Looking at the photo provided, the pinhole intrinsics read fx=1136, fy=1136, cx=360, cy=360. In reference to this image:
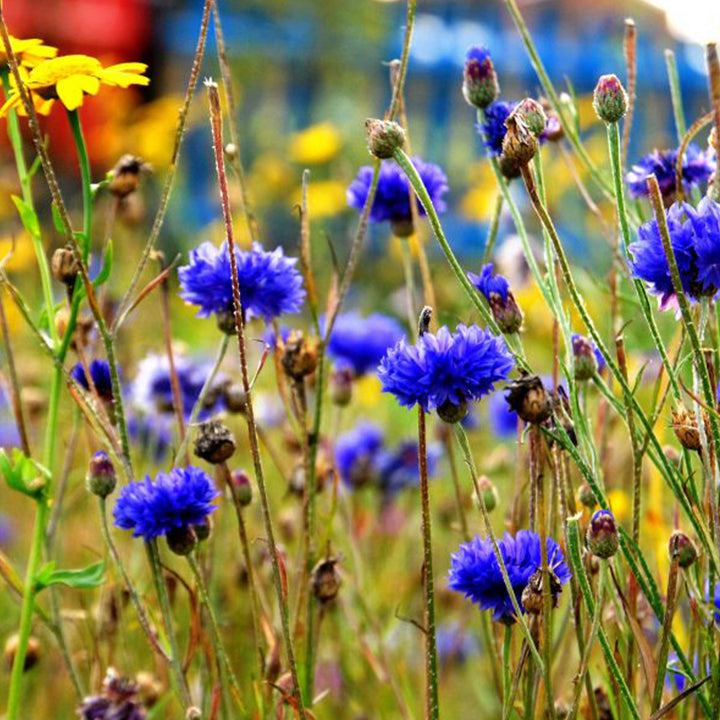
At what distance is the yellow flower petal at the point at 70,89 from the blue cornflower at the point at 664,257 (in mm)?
328

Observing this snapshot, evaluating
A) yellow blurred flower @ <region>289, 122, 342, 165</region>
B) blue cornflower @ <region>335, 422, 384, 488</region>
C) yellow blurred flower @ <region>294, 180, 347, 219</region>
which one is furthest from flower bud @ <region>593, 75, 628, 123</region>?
yellow blurred flower @ <region>289, 122, 342, 165</region>

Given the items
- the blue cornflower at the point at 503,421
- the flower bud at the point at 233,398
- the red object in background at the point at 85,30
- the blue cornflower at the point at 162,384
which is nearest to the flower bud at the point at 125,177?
the flower bud at the point at 233,398

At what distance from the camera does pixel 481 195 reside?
3.08 metres

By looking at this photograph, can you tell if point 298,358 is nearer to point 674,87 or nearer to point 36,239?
point 36,239

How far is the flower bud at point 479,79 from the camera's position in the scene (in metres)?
0.75

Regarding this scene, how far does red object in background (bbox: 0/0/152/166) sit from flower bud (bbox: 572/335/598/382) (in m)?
4.39

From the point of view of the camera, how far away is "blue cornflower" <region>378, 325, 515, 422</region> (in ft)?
1.88

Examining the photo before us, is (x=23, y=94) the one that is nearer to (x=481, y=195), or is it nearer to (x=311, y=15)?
(x=481, y=195)

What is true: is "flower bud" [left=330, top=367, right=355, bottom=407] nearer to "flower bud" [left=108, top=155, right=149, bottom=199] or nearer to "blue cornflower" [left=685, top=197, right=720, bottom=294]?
"flower bud" [left=108, top=155, right=149, bottom=199]

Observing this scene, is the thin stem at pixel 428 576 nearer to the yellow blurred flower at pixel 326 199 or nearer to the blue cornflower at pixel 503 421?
the blue cornflower at pixel 503 421

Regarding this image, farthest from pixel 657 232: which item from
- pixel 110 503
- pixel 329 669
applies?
pixel 110 503

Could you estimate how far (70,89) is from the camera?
0.66 meters

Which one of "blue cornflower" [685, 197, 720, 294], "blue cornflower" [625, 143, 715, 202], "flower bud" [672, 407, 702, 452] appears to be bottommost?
"flower bud" [672, 407, 702, 452]

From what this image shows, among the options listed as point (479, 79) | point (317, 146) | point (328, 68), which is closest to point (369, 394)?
point (317, 146)
